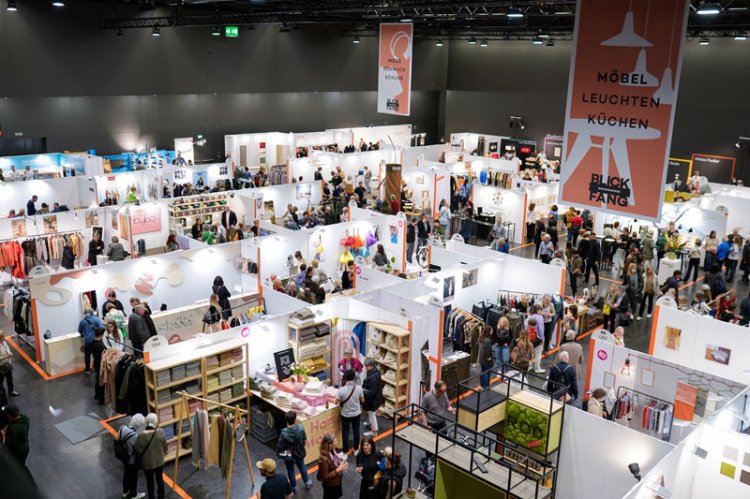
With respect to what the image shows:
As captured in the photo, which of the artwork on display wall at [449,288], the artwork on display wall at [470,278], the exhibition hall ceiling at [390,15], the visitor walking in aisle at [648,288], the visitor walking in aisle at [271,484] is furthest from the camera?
the exhibition hall ceiling at [390,15]

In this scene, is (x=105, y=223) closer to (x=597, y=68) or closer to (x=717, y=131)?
(x=597, y=68)

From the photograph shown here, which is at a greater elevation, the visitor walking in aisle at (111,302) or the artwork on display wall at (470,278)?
the artwork on display wall at (470,278)

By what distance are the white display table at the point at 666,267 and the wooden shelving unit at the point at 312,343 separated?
9774 millimetres

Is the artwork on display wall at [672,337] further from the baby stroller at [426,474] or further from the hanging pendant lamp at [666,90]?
the hanging pendant lamp at [666,90]

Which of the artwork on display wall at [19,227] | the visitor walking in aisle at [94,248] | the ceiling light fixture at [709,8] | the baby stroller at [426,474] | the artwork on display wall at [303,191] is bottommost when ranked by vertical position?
the baby stroller at [426,474]

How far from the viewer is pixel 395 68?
51.3ft

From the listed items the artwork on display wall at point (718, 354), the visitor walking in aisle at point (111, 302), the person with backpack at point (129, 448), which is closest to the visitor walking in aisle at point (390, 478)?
the person with backpack at point (129, 448)

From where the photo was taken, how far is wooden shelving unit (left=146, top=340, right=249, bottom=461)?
8.76 meters

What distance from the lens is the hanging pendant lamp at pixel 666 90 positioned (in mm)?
6328

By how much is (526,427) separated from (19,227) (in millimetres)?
13303

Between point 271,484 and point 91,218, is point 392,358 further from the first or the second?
point 91,218

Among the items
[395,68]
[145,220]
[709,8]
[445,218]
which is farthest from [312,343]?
[709,8]

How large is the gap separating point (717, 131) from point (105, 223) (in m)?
23.0

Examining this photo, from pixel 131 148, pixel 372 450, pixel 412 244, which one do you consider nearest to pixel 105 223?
pixel 412 244
